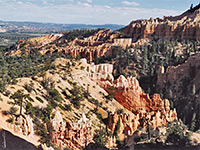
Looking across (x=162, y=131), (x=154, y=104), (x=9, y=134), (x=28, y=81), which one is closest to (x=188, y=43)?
(x=154, y=104)

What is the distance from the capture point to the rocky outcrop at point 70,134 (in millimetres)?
27281

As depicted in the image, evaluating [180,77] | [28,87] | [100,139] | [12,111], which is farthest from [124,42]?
[12,111]

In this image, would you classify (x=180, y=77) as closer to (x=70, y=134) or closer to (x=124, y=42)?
(x=124, y=42)

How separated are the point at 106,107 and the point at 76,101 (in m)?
6.67

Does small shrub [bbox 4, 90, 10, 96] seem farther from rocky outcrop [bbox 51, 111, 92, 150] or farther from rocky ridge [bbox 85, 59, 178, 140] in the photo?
rocky ridge [bbox 85, 59, 178, 140]

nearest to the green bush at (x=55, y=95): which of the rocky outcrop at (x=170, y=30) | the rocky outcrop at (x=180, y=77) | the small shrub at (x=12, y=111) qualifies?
the small shrub at (x=12, y=111)

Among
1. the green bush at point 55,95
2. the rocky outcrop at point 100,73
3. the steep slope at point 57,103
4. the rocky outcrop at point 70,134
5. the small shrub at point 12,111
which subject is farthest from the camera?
the rocky outcrop at point 100,73

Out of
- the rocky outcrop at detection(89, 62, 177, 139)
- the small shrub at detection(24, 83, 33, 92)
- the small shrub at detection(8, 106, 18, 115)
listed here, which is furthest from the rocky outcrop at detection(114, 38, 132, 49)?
the small shrub at detection(8, 106, 18, 115)

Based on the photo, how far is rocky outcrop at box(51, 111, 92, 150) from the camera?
2728cm

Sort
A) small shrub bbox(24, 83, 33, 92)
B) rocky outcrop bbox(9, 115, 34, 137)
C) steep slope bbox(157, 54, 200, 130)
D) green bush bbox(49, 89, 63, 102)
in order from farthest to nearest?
steep slope bbox(157, 54, 200, 130), green bush bbox(49, 89, 63, 102), small shrub bbox(24, 83, 33, 92), rocky outcrop bbox(9, 115, 34, 137)

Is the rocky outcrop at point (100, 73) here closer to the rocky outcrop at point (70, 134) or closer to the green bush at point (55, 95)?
the green bush at point (55, 95)

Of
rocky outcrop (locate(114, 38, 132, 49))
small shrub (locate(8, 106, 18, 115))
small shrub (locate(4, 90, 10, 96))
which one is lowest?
small shrub (locate(8, 106, 18, 115))

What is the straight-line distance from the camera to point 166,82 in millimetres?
60000

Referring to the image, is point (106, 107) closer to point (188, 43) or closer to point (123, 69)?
point (123, 69)
